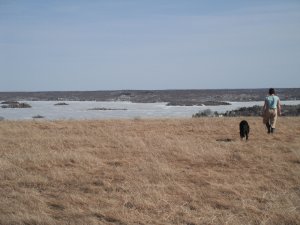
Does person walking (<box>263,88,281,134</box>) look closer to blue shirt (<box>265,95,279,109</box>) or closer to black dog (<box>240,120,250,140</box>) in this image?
blue shirt (<box>265,95,279,109</box>)

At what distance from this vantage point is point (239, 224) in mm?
5602

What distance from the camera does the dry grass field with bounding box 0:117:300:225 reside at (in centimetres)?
603

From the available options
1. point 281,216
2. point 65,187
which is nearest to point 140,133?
point 65,187

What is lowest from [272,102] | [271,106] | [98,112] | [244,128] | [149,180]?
[149,180]

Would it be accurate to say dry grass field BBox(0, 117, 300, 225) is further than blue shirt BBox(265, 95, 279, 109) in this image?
No

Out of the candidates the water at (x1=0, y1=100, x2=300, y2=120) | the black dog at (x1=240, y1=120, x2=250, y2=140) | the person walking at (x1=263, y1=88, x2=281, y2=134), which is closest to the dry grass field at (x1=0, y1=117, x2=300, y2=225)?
the black dog at (x1=240, y1=120, x2=250, y2=140)

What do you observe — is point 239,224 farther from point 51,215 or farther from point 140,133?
point 140,133

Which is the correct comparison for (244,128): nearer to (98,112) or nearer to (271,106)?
(271,106)

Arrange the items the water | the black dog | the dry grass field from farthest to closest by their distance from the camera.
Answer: the water < the black dog < the dry grass field

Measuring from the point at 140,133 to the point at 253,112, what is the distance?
18.2 metres

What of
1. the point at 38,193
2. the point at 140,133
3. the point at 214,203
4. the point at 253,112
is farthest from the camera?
the point at 253,112

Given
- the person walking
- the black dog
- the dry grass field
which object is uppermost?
the person walking

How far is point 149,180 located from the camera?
319 inches

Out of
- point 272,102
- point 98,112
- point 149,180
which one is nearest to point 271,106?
point 272,102
